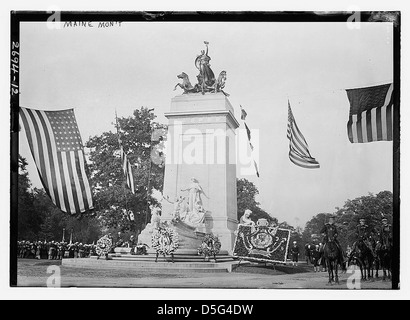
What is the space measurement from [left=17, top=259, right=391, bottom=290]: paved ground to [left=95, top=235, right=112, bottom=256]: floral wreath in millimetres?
334

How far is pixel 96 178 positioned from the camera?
983cm

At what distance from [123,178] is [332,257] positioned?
11.4ft

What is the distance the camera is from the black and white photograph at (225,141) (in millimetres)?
9375

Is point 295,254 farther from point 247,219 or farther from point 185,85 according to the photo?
point 185,85

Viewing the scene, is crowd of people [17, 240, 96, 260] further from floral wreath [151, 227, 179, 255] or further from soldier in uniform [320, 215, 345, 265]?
soldier in uniform [320, 215, 345, 265]

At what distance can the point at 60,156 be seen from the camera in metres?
9.73

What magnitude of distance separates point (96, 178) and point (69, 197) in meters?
0.51

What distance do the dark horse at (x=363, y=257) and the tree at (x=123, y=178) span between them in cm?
321

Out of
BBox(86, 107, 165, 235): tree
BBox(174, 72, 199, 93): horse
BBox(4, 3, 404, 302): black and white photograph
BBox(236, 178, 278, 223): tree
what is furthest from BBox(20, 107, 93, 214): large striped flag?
BBox(236, 178, 278, 223): tree

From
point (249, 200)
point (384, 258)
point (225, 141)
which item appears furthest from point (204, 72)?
point (384, 258)

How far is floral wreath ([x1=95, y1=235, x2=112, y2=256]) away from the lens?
985 cm

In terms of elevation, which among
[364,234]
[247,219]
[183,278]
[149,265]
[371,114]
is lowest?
[183,278]

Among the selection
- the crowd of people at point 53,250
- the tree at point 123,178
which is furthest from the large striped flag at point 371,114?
the crowd of people at point 53,250
